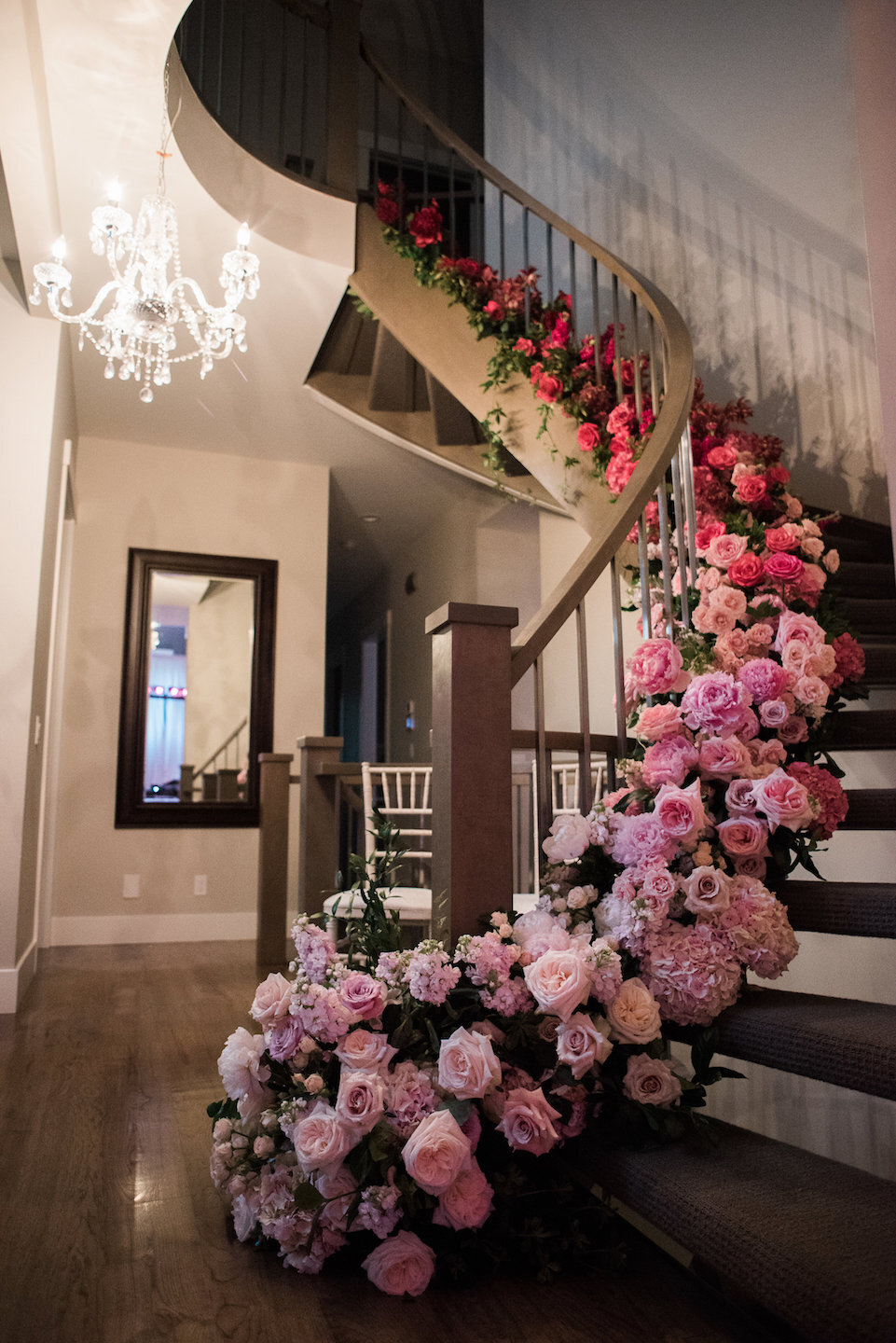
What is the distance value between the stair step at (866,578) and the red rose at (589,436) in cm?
100

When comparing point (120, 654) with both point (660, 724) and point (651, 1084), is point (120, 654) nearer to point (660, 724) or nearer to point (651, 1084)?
point (660, 724)

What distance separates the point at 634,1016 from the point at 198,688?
4.53 meters

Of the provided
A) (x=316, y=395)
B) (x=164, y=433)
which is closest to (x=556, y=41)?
(x=316, y=395)

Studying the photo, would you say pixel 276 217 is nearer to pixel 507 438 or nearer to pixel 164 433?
pixel 507 438

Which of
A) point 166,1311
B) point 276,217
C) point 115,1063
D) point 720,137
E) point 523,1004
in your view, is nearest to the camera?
point 166,1311

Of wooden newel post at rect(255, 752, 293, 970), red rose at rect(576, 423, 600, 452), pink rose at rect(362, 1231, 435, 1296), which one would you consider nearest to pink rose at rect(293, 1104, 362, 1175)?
pink rose at rect(362, 1231, 435, 1296)

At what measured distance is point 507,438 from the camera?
3920 mm

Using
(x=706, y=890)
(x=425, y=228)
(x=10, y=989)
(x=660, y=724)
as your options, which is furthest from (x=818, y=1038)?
(x=425, y=228)

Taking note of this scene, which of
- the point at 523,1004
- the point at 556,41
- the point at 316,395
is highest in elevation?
the point at 556,41

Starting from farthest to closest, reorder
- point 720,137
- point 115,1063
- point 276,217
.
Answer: point 720,137, point 276,217, point 115,1063

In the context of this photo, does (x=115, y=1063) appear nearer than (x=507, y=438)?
Yes

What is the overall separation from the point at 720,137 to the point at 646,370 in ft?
5.45

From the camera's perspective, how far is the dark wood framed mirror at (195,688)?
17.9 feet

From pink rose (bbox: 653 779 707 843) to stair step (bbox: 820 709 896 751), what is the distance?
765mm
